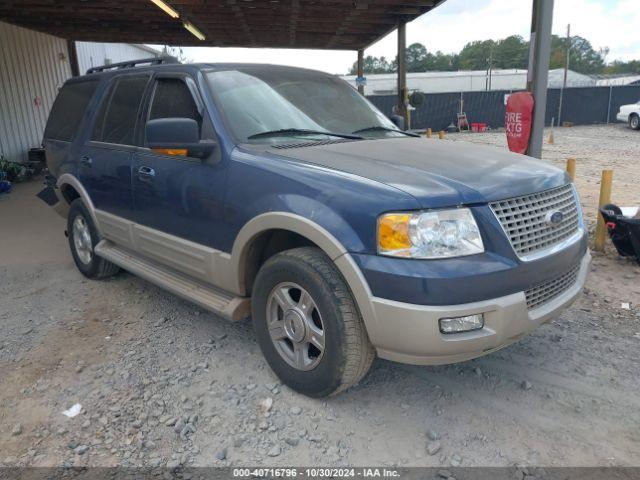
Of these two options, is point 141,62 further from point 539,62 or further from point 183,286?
point 539,62

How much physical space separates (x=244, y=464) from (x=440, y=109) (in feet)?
89.3

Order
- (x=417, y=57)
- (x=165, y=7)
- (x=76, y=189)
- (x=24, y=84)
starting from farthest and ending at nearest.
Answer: (x=417, y=57)
(x=24, y=84)
(x=165, y=7)
(x=76, y=189)

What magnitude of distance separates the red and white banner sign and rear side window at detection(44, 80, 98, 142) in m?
4.46

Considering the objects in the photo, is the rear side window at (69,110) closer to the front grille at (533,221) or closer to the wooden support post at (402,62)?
the front grille at (533,221)

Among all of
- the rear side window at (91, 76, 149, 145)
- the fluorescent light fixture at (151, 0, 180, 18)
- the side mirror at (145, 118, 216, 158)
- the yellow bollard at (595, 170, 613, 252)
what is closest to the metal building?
the fluorescent light fixture at (151, 0, 180, 18)

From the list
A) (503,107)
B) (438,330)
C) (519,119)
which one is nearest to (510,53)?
(503,107)

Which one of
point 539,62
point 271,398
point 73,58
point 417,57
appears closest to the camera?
point 271,398

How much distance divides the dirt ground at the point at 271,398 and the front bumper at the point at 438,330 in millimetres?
505

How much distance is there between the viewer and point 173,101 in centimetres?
394

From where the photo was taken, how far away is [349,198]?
104 inches

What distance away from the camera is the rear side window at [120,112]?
431cm

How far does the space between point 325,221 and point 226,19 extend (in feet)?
36.8

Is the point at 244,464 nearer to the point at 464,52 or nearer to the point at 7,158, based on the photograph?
the point at 7,158

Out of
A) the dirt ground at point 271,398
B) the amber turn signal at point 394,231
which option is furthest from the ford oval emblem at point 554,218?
the dirt ground at point 271,398
